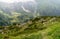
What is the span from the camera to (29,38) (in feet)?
534

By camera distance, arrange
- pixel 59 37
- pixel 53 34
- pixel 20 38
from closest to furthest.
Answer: pixel 59 37
pixel 53 34
pixel 20 38

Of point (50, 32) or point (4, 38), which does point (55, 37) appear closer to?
point (50, 32)

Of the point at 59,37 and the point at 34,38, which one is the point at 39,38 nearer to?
the point at 34,38

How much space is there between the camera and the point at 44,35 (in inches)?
6201

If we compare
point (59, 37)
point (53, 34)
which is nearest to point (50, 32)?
point (53, 34)

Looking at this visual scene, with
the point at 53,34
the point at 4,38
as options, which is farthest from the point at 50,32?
the point at 4,38

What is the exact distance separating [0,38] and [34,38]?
30.7 meters

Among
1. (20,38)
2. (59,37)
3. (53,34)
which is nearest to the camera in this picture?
(59,37)

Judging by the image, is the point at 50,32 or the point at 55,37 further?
the point at 50,32

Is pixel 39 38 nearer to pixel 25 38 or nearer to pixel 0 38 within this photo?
pixel 25 38

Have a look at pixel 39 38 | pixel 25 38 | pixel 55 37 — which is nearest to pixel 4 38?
pixel 25 38

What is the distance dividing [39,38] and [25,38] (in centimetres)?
1548

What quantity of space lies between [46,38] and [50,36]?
588cm

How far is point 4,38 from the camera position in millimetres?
173000
